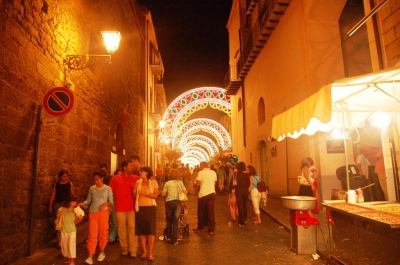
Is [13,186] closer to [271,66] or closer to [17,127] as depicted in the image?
[17,127]

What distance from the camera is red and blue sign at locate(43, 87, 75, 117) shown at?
600cm

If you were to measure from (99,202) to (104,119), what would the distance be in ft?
19.3

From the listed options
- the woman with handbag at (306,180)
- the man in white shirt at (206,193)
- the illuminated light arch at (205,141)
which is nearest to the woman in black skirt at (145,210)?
the man in white shirt at (206,193)

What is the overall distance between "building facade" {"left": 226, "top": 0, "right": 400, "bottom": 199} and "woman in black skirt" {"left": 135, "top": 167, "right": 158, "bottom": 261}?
17.5 feet

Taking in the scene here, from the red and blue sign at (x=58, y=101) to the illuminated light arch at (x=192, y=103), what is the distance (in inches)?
917

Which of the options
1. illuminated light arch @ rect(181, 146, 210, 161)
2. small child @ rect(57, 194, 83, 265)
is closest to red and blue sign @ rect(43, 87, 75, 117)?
small child @ rect(57, 194, 83, 265)

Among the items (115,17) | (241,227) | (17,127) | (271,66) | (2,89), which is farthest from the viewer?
(271,66)

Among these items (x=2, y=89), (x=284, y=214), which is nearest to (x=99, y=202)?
(x=2, y=89)

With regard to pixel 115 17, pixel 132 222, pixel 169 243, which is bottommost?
pixel 169 243

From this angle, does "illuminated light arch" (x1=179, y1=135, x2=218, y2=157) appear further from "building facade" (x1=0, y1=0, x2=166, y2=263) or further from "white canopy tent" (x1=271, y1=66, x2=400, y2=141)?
"white canopy tent" (x1=271, y1=66, x2=400, y2=141)

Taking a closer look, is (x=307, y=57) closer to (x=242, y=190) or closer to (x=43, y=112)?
(x=242, y=190)

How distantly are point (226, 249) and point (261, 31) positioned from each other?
11162 millimetres

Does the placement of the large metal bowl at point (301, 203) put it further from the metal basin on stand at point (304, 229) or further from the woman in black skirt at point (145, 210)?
the woman in black skirt at point (145, 210)

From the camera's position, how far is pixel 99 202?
593 centimetres
